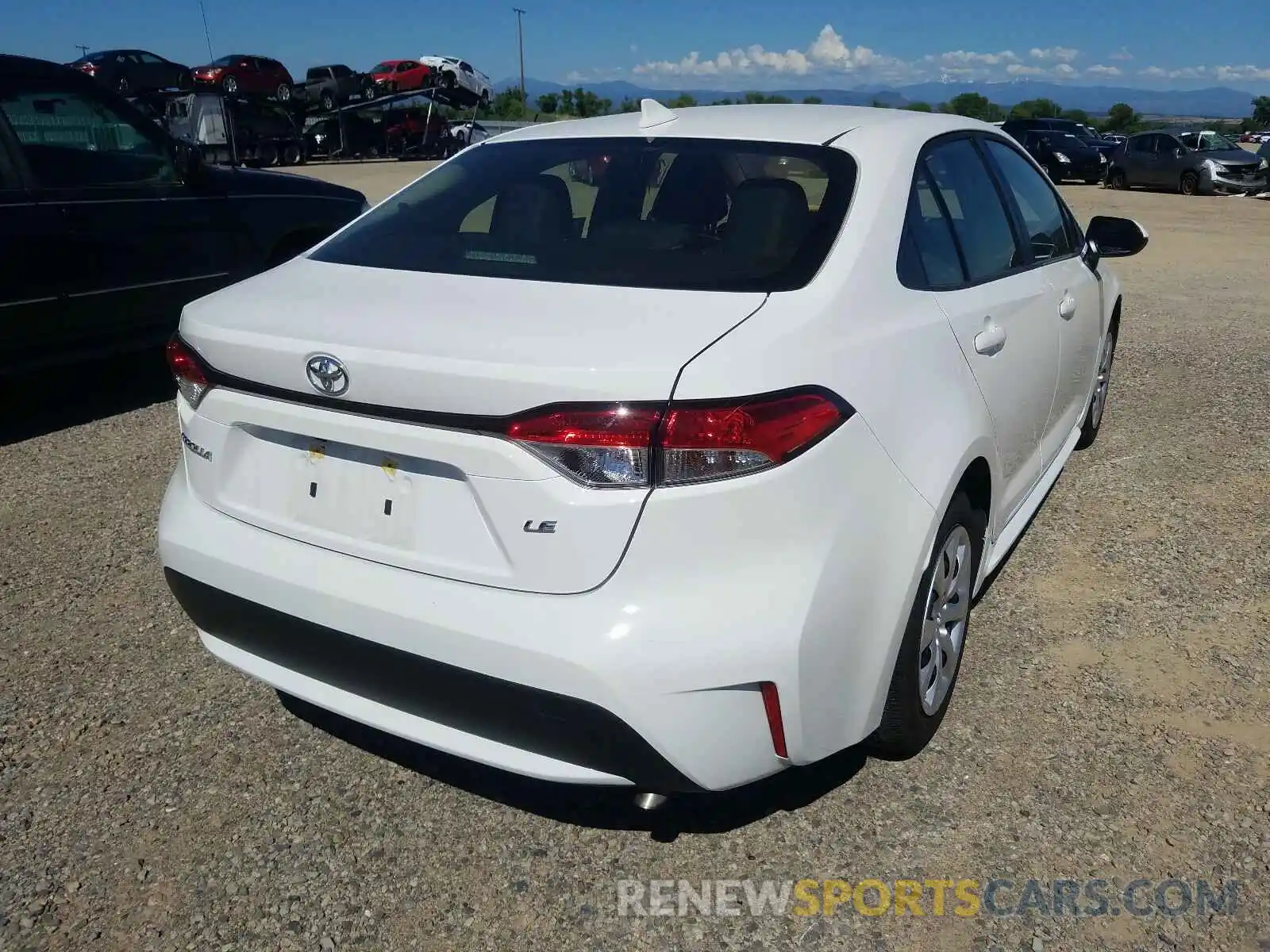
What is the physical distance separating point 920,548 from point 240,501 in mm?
1497

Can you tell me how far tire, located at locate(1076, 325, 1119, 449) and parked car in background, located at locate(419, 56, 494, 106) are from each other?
3243cm

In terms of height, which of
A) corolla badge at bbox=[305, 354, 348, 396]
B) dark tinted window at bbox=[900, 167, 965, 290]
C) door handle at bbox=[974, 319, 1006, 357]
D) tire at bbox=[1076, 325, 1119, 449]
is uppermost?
dark tinted window at bbox=[900, 167, 965, 290]

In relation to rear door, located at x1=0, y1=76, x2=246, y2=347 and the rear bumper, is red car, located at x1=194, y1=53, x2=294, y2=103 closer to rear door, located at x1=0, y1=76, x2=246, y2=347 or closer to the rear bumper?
rear door, located at x1=0, y1=76, x2=246, y2=347

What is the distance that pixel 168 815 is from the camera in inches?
97.7

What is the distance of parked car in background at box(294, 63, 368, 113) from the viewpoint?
31.3m

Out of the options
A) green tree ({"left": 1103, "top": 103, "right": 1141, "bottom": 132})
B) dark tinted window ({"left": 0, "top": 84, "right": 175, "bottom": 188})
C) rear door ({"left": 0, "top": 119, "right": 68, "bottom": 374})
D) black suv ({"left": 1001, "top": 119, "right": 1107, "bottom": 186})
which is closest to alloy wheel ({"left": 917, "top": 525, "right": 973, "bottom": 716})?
rear door ({"left": 0, "top": 119, "right": 68, "bottom": 374})

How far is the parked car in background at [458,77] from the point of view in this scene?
3431 cm

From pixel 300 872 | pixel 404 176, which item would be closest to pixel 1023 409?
pixel 300 872

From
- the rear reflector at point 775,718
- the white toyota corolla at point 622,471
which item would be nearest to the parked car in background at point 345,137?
the white toyota corolla at point 622,471

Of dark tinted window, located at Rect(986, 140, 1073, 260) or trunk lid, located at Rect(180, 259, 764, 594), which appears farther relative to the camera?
dark tinted window, located at Rect(986, 140, 1073, 260)

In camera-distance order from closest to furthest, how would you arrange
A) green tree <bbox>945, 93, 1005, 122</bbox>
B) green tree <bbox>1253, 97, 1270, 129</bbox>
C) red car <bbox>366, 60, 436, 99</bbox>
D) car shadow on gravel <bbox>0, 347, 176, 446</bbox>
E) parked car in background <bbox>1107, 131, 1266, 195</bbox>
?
car shadow on gravel <bbox>0, 347, 176, 446</bbox>
parked car in background <bbox>1107, 131, 1266, 195</bbox>
red car <bbox>366, 60, 436, 99</bbox>
green tree <bbox>945, 93, 1005, 122</bbox>
green tree <bbox>1253, 97, 1270, 129</bbox>

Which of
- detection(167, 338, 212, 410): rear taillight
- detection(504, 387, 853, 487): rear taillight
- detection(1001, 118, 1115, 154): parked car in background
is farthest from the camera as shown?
detection(1001, 118, 1115, 154): parked car in background

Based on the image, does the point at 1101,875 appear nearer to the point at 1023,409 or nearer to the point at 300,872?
the point at 1023,409

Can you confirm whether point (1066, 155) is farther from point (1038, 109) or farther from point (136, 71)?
point (1038, 109)
